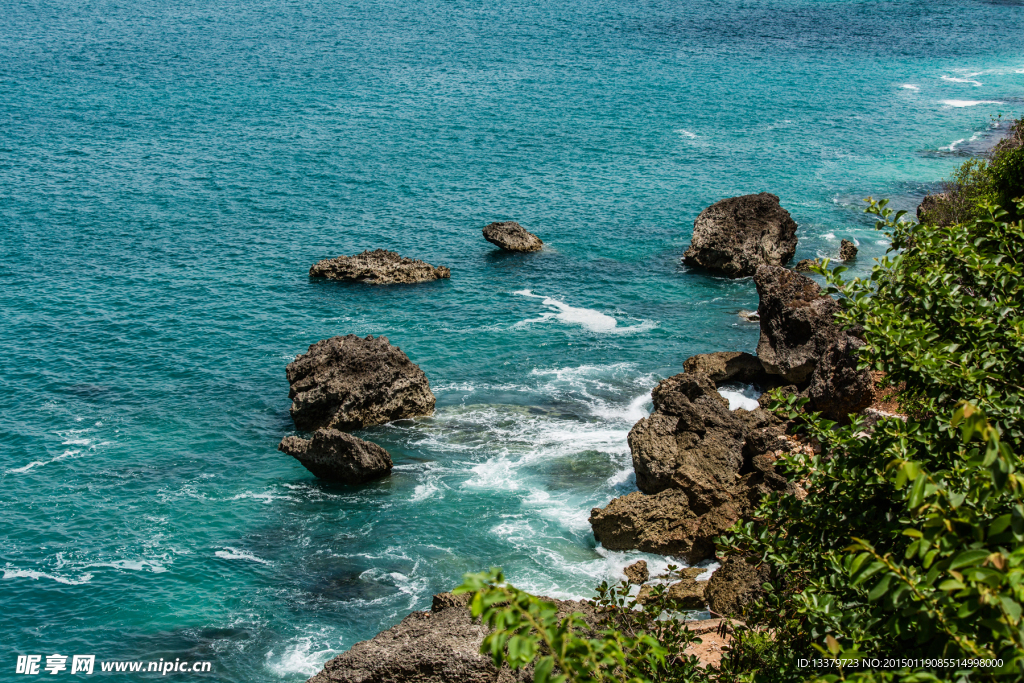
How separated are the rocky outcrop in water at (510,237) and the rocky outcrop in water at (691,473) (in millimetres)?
28801

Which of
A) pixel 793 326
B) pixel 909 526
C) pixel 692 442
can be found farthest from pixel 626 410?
pixel 909 526

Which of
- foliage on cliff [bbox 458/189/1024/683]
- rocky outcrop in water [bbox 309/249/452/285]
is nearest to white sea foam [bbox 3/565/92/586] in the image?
foliage on cliff [bbox 458/189/1024/683]

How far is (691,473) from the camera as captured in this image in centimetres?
3297

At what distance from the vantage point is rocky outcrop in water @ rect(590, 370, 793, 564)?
102ft

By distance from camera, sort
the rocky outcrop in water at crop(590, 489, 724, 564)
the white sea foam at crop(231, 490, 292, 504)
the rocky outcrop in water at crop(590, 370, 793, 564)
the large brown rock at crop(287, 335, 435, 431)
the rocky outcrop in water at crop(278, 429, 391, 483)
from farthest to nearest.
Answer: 1. the large brown rock at crop(287, 335, 435, 431)
2. the rocky outcrop in water at crop(278, 429, 391, 483)
3. the white sea foam at crop(231, 490, 292, 504)
4. the rocky outcrop in water at crop(590, 370, 793, 564)
5. the rocky outcrop in water at crop(590, 489, 724, 564)

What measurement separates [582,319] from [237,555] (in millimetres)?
27931

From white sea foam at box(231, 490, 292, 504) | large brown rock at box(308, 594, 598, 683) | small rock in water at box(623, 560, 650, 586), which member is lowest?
white sea foam at box(231, 490, 292, 504)

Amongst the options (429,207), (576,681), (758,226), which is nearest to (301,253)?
(429,207)

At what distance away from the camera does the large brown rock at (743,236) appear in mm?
58969

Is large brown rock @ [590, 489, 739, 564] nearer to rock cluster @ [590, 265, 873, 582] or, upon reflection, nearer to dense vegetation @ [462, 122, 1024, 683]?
rock cluster @ [590, 265, 873, 582]

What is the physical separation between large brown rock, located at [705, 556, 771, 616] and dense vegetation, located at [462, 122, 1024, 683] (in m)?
9.89

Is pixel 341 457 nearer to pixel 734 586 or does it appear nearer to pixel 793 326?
pixel 734 586

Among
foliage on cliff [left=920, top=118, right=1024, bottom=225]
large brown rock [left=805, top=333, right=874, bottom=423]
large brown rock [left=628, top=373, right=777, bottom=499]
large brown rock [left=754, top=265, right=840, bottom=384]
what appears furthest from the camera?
large brown rock [left=754, top=265, right=840, bottom=384]

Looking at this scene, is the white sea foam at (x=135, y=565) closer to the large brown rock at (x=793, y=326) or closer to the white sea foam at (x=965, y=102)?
the large brown rock at (x=793, y=326)
